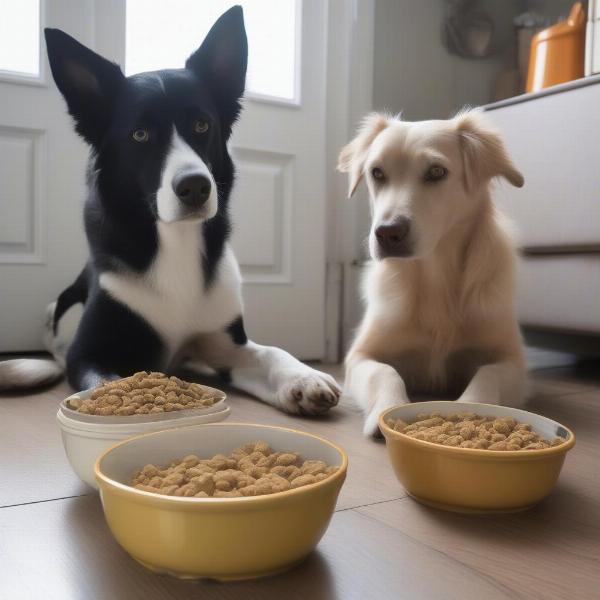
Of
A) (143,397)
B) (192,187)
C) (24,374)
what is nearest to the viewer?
(143,397)

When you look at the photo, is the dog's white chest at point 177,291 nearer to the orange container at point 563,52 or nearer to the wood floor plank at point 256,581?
the wood floor plank at point 256,581

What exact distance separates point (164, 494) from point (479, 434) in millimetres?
493

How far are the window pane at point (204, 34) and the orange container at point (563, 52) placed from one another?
1.04 meters

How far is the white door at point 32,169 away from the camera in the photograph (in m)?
2.18

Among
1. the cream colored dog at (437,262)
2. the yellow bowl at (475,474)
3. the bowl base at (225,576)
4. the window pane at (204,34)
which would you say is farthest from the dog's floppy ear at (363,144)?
the bowl base at (225,576)

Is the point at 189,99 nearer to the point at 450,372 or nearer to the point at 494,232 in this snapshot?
the point at 494,232

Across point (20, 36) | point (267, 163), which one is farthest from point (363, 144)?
point (20, 36)

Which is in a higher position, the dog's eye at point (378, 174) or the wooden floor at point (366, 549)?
the dog's eye at point (378, 174)

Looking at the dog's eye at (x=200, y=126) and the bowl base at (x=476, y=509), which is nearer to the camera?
the bowl base at (x=476, y=509)

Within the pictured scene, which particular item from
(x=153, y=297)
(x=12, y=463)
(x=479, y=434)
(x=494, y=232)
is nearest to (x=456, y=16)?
(x=494, y=232)

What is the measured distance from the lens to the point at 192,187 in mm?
1407

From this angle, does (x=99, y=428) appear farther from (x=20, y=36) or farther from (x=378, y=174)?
(x=20, y=36)

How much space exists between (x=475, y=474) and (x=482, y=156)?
0.95 metres

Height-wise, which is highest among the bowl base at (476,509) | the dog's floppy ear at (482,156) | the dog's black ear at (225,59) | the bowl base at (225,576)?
the dog's black ear at (225,59)
